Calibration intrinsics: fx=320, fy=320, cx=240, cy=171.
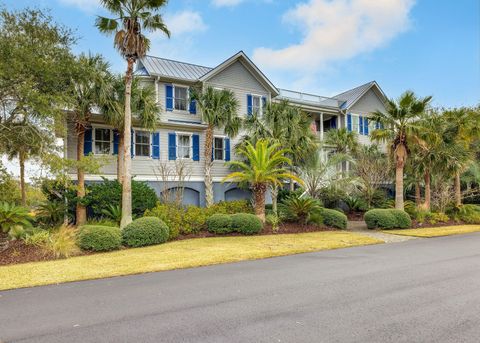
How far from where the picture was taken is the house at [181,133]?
58.5ft

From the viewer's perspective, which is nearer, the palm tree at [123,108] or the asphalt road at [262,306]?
the asphalt road at [262,306]

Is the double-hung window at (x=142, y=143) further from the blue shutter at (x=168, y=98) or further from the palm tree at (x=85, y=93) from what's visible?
the palm tree at (x=85, y=93)

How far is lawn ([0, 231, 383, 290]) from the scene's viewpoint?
792 cm

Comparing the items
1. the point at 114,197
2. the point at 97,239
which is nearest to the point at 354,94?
the point at 114,197

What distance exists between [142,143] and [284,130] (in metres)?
8.28

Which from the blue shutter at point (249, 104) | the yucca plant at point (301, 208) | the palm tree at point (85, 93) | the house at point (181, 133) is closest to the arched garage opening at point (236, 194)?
the house at point (181, 133)

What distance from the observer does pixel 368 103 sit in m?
28.6

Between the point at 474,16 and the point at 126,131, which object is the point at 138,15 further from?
the point at 474,16

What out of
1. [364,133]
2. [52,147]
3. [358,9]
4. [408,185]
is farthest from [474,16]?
[52,147]

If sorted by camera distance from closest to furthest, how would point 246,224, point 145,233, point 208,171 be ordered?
1. point 145,233
2. point 246,224
3. point 208,171

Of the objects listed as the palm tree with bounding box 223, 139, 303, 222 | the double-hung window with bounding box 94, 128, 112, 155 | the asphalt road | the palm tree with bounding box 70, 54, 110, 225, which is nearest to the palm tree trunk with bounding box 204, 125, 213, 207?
the palm tree with bounding box 223, 139, 303, 222

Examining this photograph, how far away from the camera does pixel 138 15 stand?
13.5 metres

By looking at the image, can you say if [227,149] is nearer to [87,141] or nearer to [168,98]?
[168,98]

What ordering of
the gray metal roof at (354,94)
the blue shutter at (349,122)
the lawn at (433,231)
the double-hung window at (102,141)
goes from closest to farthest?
1. the lawn at (433,231)
2. the double-hung window at (102,141)
3. the blue shutter at (349,122)
4. the gray metal roof at (354,94)
